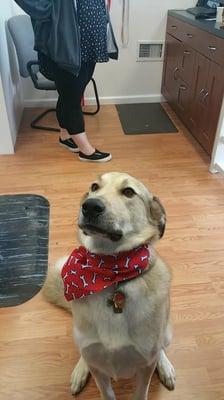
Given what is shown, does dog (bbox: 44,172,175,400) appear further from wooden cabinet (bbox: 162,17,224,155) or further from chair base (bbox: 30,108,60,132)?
chair base (bbox: 30,108,60,132)

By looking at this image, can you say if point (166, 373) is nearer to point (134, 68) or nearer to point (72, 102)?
point (72, 102)

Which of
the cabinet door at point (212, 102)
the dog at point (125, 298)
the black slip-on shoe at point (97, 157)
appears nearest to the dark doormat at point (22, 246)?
the black slip-on shoe at point (97, 157)

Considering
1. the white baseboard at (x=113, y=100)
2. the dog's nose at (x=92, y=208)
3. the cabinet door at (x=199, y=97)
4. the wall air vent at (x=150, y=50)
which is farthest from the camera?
the white baseboard at (x=113, y=100)

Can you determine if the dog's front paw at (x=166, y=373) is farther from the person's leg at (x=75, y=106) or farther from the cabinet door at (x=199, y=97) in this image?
A: the cabinet door at (x=199, y=97)

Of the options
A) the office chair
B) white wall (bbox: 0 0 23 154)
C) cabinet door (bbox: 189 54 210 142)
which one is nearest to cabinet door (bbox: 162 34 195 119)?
cabinet door (bbox: 189 54 210 142)

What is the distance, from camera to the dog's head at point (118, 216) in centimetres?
76

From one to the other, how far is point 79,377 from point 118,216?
2.13 ft

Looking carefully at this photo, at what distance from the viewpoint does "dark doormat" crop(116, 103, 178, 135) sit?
113 inches

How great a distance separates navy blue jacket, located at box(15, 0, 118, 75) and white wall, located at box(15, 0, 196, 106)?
4.17 ft

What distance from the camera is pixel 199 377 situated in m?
1.16

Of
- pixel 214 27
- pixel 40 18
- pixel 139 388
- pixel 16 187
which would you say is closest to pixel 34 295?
pixel 139 388

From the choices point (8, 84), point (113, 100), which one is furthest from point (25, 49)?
point (113, 100)

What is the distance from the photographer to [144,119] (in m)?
3.07

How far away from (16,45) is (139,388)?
2.53 meters
